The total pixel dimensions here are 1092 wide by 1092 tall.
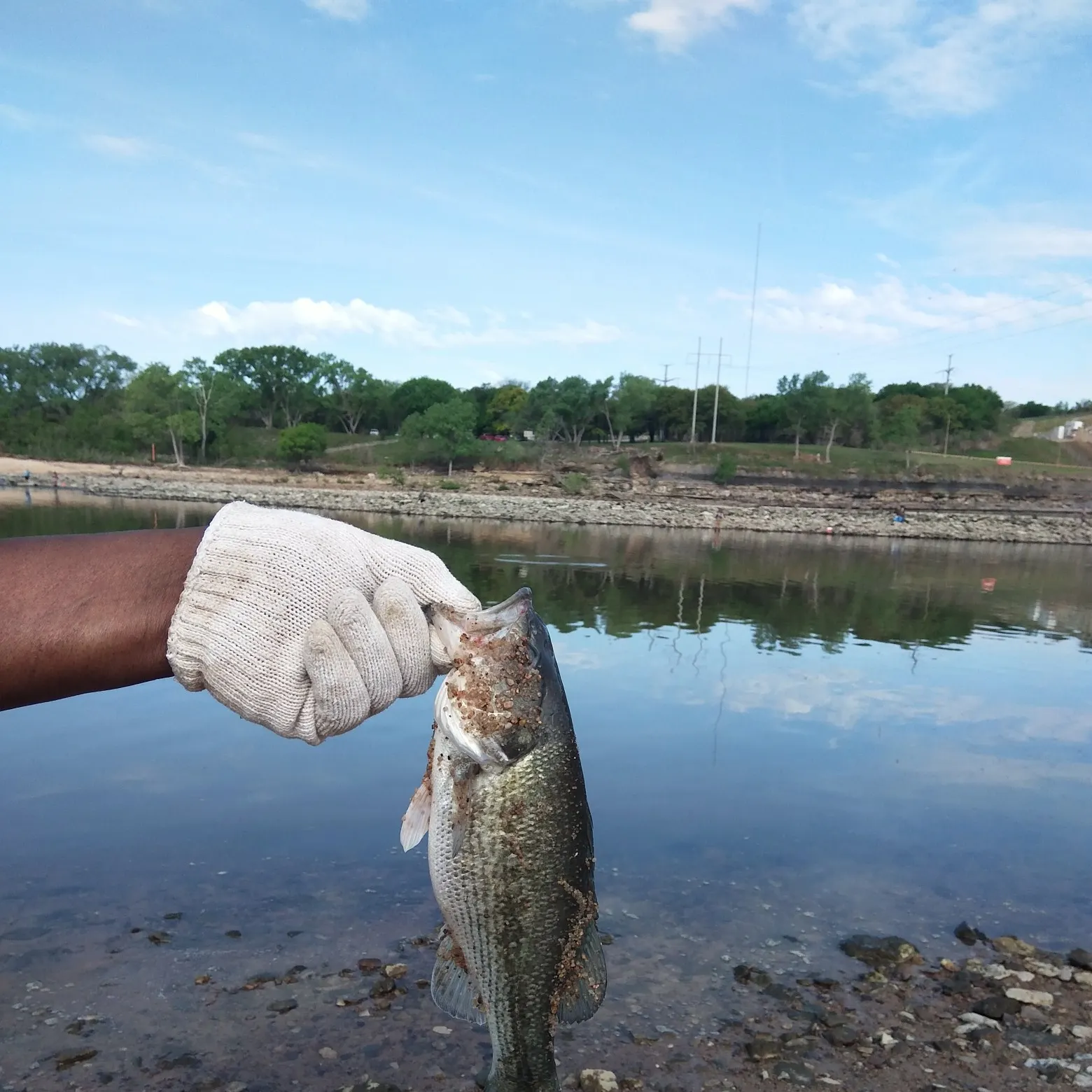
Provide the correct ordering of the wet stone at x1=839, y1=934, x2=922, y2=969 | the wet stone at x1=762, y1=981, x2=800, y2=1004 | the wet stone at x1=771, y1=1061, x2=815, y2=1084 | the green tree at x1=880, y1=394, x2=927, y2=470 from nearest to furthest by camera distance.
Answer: the wet stone at x1=771, y1=1061, x2=815, y2=1084 < the wet stone at x1=762, y1=981, x2=800, y2=1004 < the wet stone at x1=839, y1=934, x2=922, y2=969 < the green tree at x1=880, y1=394, x2=927, y2=470

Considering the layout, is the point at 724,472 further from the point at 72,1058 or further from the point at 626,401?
the point at 72,1058

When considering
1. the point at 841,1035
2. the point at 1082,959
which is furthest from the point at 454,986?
the point at 1082,959

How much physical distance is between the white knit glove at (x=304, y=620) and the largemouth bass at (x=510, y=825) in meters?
0.14

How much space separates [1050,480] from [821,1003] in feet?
319

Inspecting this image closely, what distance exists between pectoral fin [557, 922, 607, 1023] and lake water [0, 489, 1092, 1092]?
2.74m

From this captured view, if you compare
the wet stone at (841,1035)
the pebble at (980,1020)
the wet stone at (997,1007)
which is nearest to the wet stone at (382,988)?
the wet stone at (841,1035)

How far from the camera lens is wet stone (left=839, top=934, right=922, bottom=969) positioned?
7.15m

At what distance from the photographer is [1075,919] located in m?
8.21

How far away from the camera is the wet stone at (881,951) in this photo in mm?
7152

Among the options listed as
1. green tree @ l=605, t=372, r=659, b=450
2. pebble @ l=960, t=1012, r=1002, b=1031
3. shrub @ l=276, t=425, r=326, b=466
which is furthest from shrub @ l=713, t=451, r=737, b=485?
pebble @ l=960, t=1012, r=1002, b=1031

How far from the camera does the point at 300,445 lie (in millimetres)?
84750

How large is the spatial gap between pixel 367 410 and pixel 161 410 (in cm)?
3165

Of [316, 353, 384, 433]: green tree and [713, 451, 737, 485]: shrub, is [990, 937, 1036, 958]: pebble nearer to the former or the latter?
[713, 451, 737, 485]: shrub

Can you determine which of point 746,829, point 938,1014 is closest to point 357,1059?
point 938,1014
